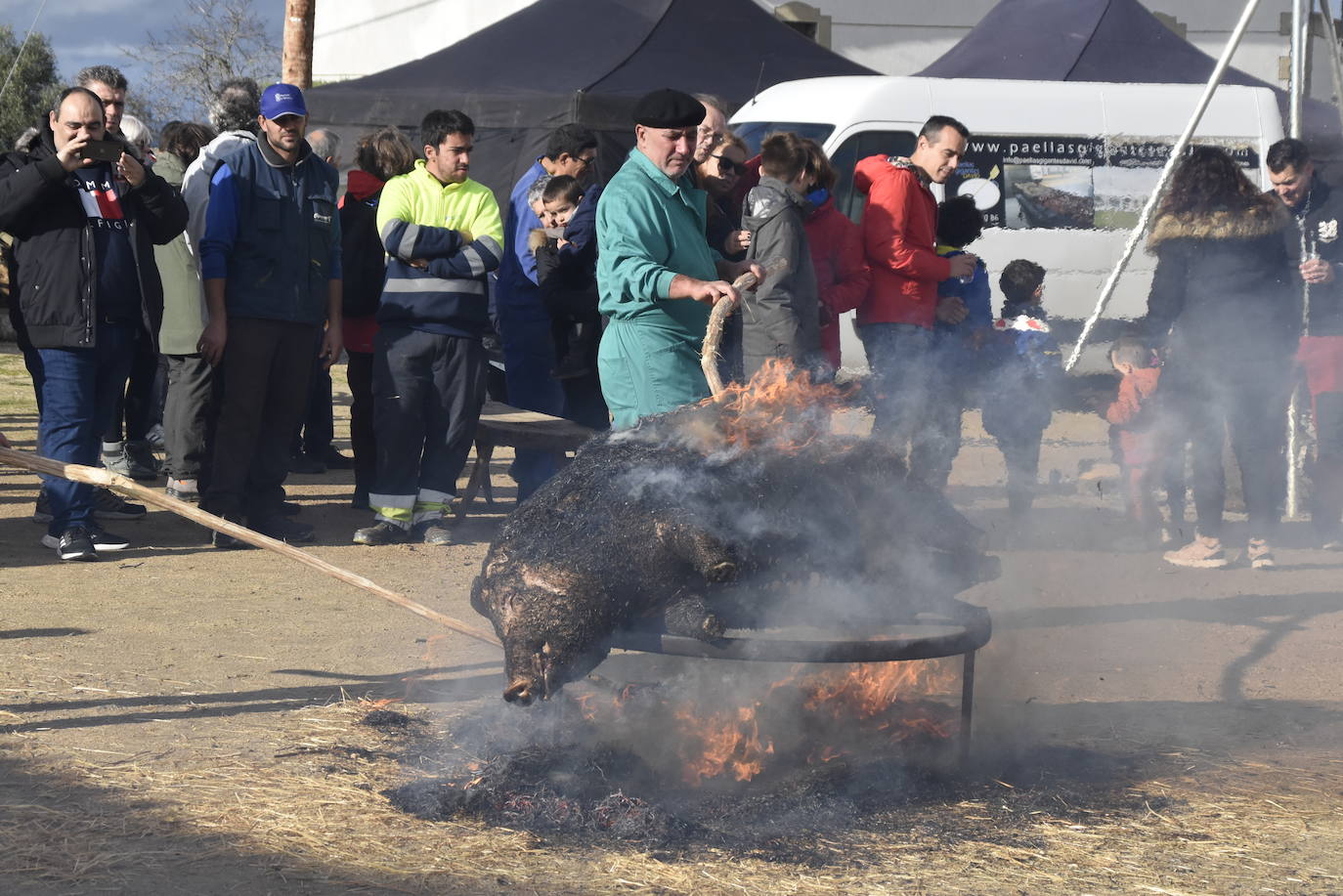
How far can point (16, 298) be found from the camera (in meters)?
6.82

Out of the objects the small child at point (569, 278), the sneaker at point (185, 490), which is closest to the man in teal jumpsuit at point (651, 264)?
the small child at point (569, 278)

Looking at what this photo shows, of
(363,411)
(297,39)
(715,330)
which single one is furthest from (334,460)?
(297,39)

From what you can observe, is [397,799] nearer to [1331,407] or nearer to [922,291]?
[922,291]

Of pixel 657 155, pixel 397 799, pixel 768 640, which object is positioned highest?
pixel 657 155

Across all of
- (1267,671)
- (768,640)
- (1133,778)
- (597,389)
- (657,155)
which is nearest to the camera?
(768,640)

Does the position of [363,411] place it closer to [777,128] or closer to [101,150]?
[101,150]

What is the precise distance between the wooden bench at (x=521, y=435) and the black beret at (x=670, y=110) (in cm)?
238

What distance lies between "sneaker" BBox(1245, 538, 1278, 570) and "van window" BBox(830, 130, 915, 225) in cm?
525

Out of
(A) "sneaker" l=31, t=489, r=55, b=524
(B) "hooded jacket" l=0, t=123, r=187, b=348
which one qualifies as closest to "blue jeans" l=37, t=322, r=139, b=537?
(B) "hooded jacket" l=0, t=123, r=187, b=348

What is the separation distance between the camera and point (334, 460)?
10273 mm

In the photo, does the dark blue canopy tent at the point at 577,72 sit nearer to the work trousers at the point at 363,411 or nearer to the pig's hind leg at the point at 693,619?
the work trousers at the point at 363,411

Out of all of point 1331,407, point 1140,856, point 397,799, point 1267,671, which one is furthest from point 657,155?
point 1331,407

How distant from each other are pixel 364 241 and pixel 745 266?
3.86 metres

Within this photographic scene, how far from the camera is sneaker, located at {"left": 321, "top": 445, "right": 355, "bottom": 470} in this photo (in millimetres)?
10203
